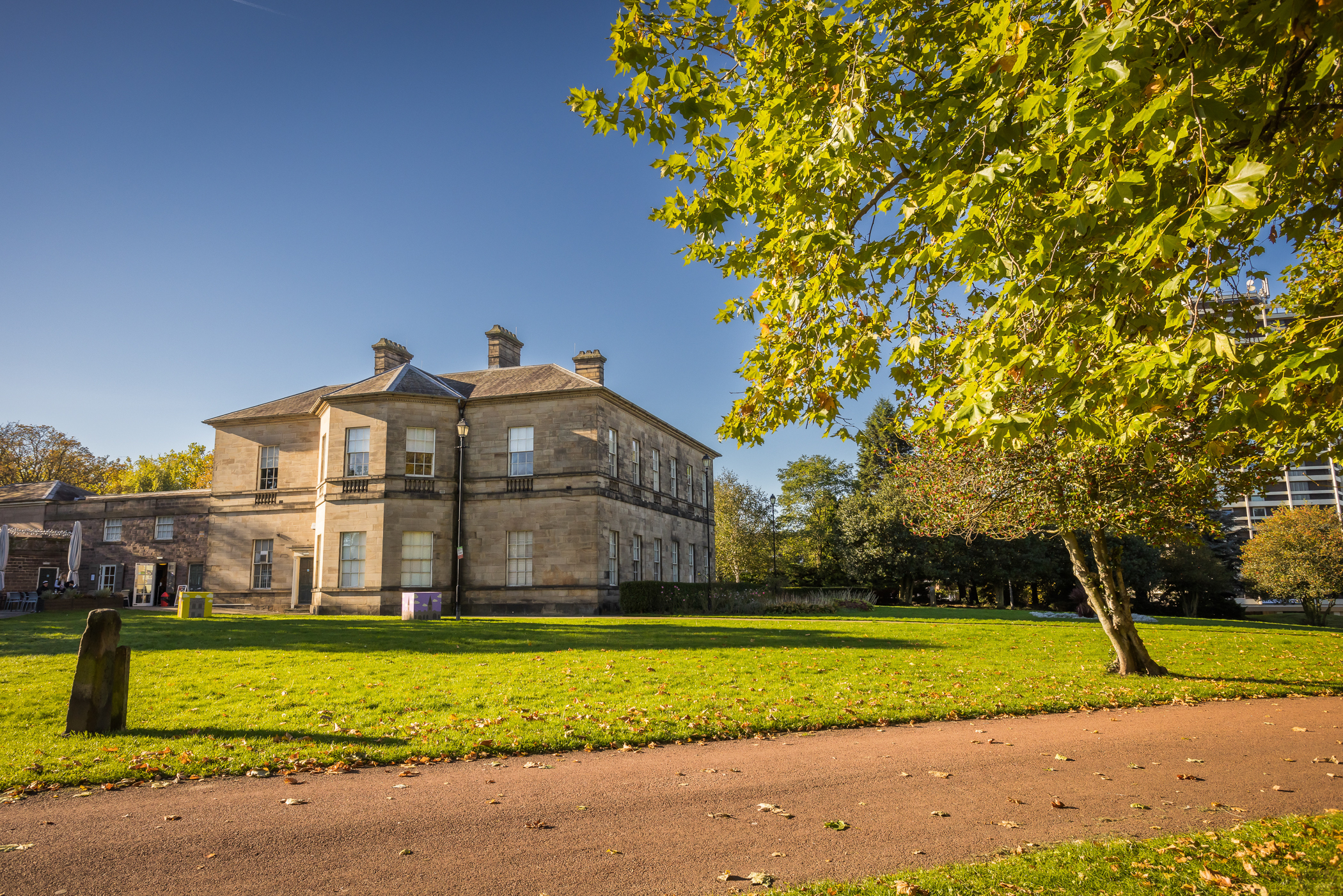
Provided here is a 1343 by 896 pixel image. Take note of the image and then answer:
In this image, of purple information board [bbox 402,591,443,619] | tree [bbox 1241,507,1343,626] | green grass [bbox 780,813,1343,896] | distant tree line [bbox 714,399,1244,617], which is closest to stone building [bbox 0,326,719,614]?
purple information board [bbox 402,591,443,619]

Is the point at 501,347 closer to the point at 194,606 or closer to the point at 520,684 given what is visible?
the point at 194,606

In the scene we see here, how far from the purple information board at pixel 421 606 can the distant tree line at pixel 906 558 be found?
23.6 meters

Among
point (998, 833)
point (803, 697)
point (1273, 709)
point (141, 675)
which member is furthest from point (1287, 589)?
point (141, 675)

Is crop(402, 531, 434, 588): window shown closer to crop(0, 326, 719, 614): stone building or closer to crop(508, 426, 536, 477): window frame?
crop(0, 326, 719, 614): stone building

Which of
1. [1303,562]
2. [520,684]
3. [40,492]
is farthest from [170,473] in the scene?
[1303,562]

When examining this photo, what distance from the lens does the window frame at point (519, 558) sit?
2895 cm

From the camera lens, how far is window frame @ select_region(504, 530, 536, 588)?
29.0 meters

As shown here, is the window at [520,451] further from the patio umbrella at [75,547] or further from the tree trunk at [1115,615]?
the tree trunk at [1115,615]

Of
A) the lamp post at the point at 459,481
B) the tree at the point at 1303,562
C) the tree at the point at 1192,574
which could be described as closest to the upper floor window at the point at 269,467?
the lamp post at the point at 459,481

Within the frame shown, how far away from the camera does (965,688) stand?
433 inches

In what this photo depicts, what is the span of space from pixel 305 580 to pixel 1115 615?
30.3 metres

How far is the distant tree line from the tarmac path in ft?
107

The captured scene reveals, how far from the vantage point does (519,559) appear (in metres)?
29.2

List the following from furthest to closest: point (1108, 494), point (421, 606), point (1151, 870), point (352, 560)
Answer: point (352, 560)
point (421, 606)
point (1108, 494)
point (1151, 870)
